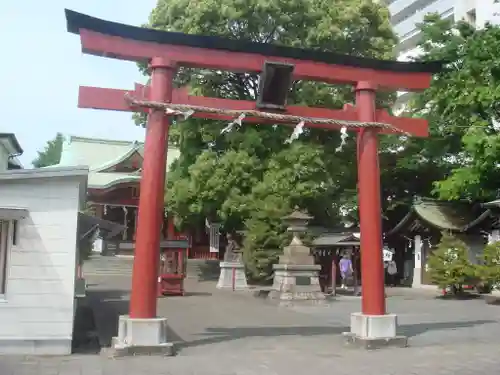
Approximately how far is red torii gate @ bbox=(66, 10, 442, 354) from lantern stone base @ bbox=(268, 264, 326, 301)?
916 cm

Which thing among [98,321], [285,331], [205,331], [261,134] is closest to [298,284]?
[285,331]

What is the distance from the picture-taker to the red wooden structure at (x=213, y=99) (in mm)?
10016

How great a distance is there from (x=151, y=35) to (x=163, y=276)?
544 inches

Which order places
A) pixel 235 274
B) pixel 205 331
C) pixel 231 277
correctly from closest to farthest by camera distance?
pixel 205 331, pixel 235 274, pixel 231 277

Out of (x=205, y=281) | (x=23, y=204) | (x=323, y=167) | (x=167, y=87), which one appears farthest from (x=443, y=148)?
(x=23, y=204)

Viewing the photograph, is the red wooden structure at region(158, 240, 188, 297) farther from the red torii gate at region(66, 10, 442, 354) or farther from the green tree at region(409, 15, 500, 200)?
the red torii gate at region(66, 10, 442, 354)

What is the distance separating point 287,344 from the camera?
36.1ft

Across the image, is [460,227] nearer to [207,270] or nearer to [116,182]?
[207,270]

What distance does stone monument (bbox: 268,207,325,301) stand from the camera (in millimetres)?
20375

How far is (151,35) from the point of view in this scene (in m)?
10.3

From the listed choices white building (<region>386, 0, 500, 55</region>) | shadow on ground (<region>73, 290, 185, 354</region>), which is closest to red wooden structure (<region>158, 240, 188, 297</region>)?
shadow on ground (<region>73, 290, 185, 354</region>)

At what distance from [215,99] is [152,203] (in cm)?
241

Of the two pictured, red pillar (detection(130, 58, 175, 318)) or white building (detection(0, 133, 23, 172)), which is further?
white building (detection(0, 133, 23, 172))

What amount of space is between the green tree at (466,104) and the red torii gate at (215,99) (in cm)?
1202
